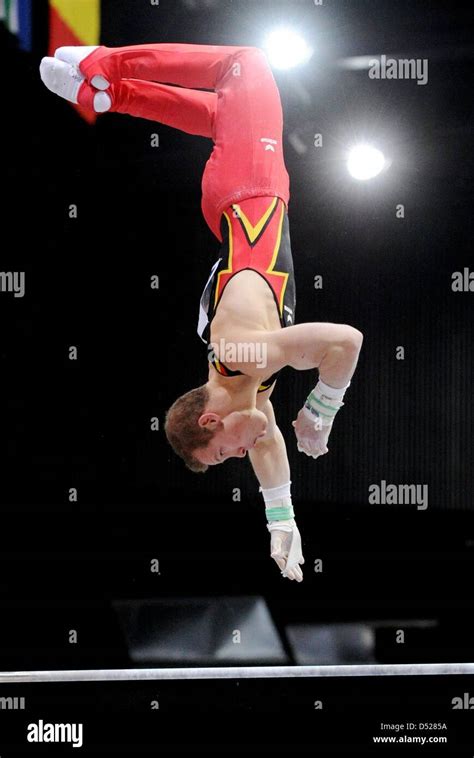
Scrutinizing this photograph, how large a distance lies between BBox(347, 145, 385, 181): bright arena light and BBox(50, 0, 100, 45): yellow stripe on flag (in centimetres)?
113

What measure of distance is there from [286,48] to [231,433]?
1.63m

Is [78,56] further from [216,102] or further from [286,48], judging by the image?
[286,48]

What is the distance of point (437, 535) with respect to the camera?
12.4 feet

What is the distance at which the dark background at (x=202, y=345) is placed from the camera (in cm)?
375

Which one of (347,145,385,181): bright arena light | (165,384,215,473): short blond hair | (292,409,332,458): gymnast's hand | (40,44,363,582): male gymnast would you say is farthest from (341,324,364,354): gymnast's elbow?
(347,145,385,181): bright arena light

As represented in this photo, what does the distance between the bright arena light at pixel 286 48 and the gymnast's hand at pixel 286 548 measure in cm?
186

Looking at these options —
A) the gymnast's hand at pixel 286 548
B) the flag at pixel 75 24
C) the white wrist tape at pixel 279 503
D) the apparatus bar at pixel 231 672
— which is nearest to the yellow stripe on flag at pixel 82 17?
the flag at pixel 75 24

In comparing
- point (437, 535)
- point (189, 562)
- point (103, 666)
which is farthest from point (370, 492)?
point (103, 666)

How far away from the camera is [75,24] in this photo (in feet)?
12.3

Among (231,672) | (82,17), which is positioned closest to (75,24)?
(82,17)

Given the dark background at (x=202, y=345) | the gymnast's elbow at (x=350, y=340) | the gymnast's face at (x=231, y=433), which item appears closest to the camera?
the gymnast's elbow at (x=350, y=340)

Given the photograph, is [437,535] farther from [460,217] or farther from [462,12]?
[462,12]

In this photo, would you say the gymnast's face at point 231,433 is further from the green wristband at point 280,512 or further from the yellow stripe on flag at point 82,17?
the yellow stripe on flag at point 82,17

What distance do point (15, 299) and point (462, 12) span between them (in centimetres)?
219
